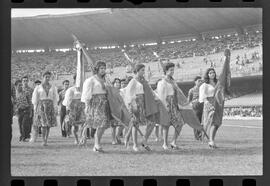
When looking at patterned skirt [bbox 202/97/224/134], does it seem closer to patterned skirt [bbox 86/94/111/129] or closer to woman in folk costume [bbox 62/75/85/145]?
patterned skirt [bbox 86/94/111/129]

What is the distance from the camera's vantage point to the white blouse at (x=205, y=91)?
11.3 m

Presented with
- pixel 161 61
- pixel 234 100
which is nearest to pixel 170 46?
pixel 161 61

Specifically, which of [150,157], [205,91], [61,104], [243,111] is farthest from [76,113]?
[243,111]

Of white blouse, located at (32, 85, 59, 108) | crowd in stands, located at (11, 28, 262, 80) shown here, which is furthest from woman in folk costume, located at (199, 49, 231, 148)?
white blouse, located at (32, 85, 59, 108)

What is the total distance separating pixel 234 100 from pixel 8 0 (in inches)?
172

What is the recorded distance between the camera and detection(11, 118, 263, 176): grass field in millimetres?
10880

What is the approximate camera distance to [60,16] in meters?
10.9

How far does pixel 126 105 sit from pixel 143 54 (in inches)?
37.6

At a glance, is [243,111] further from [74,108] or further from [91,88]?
[74,108]

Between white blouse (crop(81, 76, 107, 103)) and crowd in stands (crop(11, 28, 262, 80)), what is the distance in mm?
254

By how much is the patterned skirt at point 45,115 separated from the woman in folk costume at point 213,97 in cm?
268

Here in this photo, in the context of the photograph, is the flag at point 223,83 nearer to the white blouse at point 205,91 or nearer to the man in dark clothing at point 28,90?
the white blouse at point 205,91

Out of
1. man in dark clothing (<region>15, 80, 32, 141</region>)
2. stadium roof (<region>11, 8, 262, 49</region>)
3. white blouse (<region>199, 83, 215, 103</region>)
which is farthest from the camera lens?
white blouse (<region>199, 83, 215, 103</region>)

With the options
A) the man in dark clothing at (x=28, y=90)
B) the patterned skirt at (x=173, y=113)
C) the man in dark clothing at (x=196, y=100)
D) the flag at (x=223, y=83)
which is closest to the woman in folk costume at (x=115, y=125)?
the patterned skirt at (x=173, y=113)
